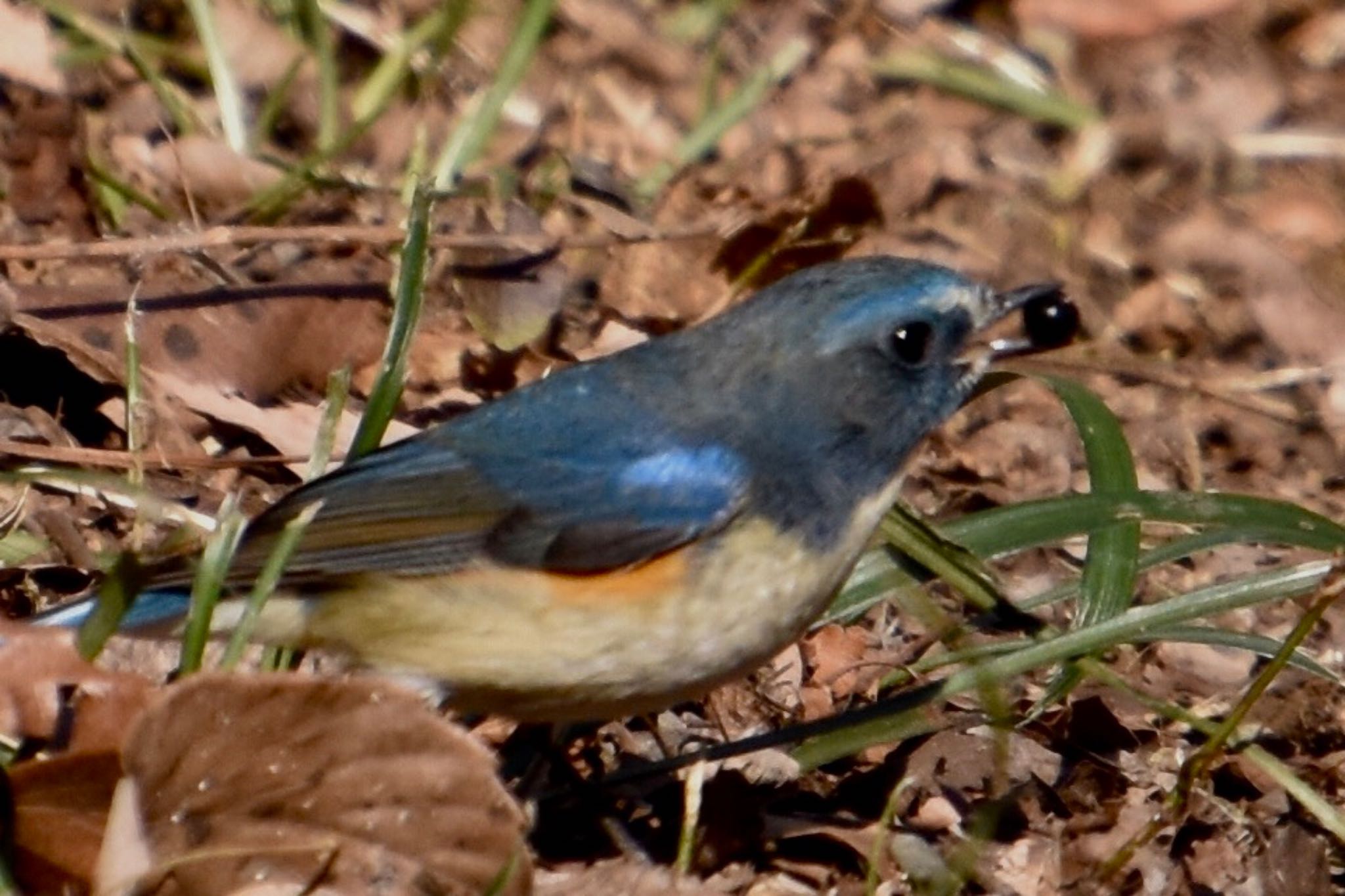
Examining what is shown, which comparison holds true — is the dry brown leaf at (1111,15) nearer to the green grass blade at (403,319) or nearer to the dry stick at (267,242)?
the dry stick at (267,242)

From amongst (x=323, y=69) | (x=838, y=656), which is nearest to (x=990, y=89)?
(x=323, y=69)

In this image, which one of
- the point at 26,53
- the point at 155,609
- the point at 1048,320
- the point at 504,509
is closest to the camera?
the point at 155,609

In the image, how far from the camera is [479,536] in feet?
15.8

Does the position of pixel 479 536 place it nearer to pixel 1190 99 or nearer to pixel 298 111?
pixel 298 111

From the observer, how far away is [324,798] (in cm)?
396

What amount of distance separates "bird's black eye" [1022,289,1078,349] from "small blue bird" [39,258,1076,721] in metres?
0.01

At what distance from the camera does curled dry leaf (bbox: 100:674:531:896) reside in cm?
388

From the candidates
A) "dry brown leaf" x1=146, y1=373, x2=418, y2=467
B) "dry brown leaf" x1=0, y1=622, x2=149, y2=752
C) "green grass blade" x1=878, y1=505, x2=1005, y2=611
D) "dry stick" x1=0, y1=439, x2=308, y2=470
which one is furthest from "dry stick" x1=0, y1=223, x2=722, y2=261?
"dry brown leaf" x1=0, y1=622, x2=149, y2=752

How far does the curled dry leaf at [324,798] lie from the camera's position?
12.7ft

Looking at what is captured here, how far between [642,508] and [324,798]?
41.1 inches

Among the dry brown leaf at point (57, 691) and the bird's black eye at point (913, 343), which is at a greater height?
the bird's black eye at point (913, 343)

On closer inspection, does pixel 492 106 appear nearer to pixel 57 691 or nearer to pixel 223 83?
pixel 223 83

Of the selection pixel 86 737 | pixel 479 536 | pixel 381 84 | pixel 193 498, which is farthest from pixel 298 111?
pixel 86 737

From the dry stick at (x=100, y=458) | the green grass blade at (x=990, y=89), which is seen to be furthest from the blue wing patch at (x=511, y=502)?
the green grass blade at (x=990, y=89)
